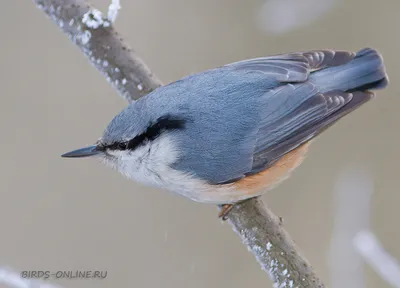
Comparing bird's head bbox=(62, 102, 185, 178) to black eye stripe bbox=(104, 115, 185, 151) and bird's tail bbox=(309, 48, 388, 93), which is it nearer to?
black eye stripe bbox=(104, 115, 185, 151)

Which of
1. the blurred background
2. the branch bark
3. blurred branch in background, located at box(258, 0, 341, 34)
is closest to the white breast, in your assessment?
the branch bark

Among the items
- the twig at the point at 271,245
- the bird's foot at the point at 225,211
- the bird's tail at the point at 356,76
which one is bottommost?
the twig at the point at 271,245

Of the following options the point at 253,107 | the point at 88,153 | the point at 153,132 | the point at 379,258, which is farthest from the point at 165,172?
the point at 379,258

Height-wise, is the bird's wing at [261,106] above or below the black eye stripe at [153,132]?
below

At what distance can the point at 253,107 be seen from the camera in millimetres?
2240

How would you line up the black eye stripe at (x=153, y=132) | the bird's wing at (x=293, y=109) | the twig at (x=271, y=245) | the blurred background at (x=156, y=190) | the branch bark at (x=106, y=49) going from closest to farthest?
the twig at (x=271, y=245) < the black eye stripe at (x=153, y=132) < the bird's wing at (x=293, y=109) < the branch bark at (x=106, y=49) < the blurred background at (x=156, y=190)

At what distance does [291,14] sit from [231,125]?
1660 millimetres

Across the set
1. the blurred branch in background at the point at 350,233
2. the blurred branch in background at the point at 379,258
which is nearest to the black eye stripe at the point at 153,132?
the blurred branch in background at the point at 379,258

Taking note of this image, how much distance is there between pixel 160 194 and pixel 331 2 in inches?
58.0

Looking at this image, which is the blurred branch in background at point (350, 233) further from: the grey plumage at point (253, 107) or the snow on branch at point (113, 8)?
the snow on branch at point (113, 8)

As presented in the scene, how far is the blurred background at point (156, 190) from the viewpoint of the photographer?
3.52 meters

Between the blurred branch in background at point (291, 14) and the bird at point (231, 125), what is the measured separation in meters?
1.26

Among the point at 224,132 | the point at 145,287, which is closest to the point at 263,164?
the point at 224,132

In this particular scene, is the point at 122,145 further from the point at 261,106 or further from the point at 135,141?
the point at 261,106
